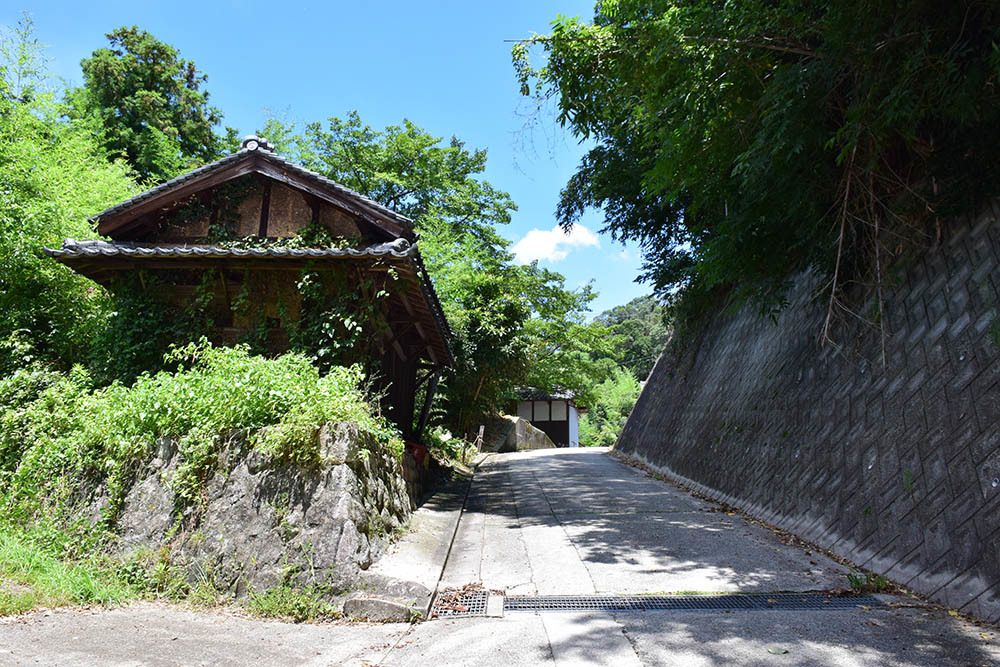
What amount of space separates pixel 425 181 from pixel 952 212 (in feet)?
60.0

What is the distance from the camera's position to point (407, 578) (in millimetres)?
4336

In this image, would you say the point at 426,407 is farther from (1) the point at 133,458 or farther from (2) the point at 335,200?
(1) the point at 133,458

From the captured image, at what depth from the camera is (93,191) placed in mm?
10852

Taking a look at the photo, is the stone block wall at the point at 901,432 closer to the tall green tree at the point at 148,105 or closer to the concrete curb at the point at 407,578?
the concrete curb at the point at 407,578

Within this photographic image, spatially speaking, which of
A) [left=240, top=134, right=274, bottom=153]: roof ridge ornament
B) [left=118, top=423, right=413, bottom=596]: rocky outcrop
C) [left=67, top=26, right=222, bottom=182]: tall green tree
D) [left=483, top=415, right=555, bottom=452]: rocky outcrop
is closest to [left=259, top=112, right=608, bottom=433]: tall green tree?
[left=483, top=415, right=555, bottom=452]: rocky outcrop

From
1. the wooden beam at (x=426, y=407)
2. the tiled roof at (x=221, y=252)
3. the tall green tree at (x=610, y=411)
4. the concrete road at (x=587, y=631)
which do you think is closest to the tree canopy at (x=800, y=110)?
the tiled roof at (x=221, y=252)

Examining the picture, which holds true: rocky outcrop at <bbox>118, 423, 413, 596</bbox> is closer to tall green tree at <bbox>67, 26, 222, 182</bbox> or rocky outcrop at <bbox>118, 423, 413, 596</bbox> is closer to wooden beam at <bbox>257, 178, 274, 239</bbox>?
wooden beam at <bbox>257, 178, 274, 239</bbox>

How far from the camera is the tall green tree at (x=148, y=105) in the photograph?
67.2 feet

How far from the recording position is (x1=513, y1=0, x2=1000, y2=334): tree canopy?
4.13 m

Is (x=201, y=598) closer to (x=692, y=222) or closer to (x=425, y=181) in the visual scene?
(x=692, y=222)

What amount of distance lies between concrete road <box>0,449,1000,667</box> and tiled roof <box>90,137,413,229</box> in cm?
513

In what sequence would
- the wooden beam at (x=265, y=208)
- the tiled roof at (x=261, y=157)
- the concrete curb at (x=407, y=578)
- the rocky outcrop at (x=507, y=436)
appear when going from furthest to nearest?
the rocky outcrop at (x=507, y=436)
the wooden beam at (x=265, y=208)
the tiled roof at (x=261, y=157)
the concrete curb at (x=407, y=578)

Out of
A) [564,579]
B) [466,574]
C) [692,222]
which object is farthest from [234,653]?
[692,222]

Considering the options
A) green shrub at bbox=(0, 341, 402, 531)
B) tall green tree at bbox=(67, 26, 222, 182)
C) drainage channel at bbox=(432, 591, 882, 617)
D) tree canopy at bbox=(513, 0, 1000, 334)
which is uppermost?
tall green tree at bbox=(67, 26, 222, 182)
